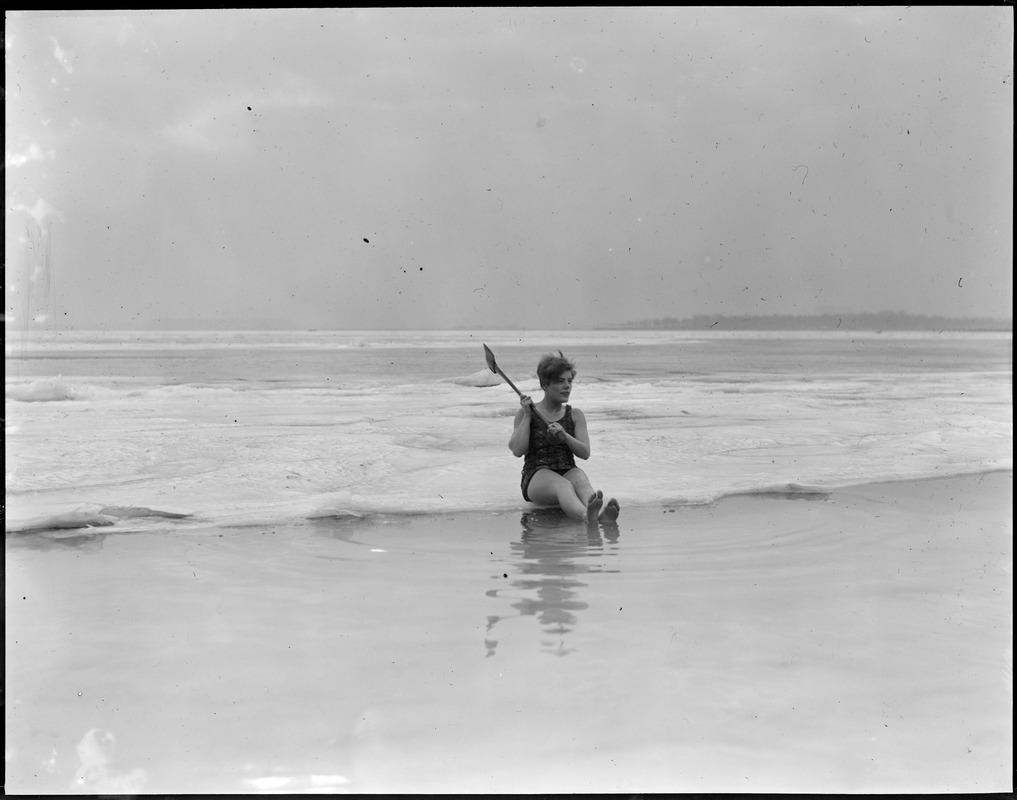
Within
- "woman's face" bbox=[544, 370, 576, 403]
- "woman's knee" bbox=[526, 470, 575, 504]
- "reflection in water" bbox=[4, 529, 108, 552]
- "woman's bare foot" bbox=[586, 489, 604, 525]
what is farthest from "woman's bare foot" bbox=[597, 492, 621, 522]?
"reflection in water" bbox=[4, 529, 108, 552]

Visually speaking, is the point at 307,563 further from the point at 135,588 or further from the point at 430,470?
the point at 430,470

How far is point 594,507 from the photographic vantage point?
3.64 metres

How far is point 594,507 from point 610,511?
84 millimetres

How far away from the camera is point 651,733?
1.99 meters

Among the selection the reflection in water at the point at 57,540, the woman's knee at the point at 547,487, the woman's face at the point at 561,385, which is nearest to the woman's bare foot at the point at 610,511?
the woman's knee at the point at 547,487

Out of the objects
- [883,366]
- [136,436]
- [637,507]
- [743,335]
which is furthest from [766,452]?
[743,335]

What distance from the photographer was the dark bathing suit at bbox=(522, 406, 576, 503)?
3936 mm

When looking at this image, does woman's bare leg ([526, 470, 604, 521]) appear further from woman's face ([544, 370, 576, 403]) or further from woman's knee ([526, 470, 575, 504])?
woman's face ([544, 370, 576, 403])

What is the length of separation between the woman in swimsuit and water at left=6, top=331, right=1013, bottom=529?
26cm

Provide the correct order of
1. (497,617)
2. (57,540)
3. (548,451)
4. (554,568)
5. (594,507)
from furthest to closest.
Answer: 1. (548,451)
2. (594,507)
3. (57,540)
4. (554,568)
5. (497,617)

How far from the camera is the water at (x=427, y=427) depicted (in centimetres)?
445

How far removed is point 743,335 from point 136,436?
51.9 feet

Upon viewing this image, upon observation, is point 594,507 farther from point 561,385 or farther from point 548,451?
point 561,385

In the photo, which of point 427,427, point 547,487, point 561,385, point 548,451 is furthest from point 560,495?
point 427,427
